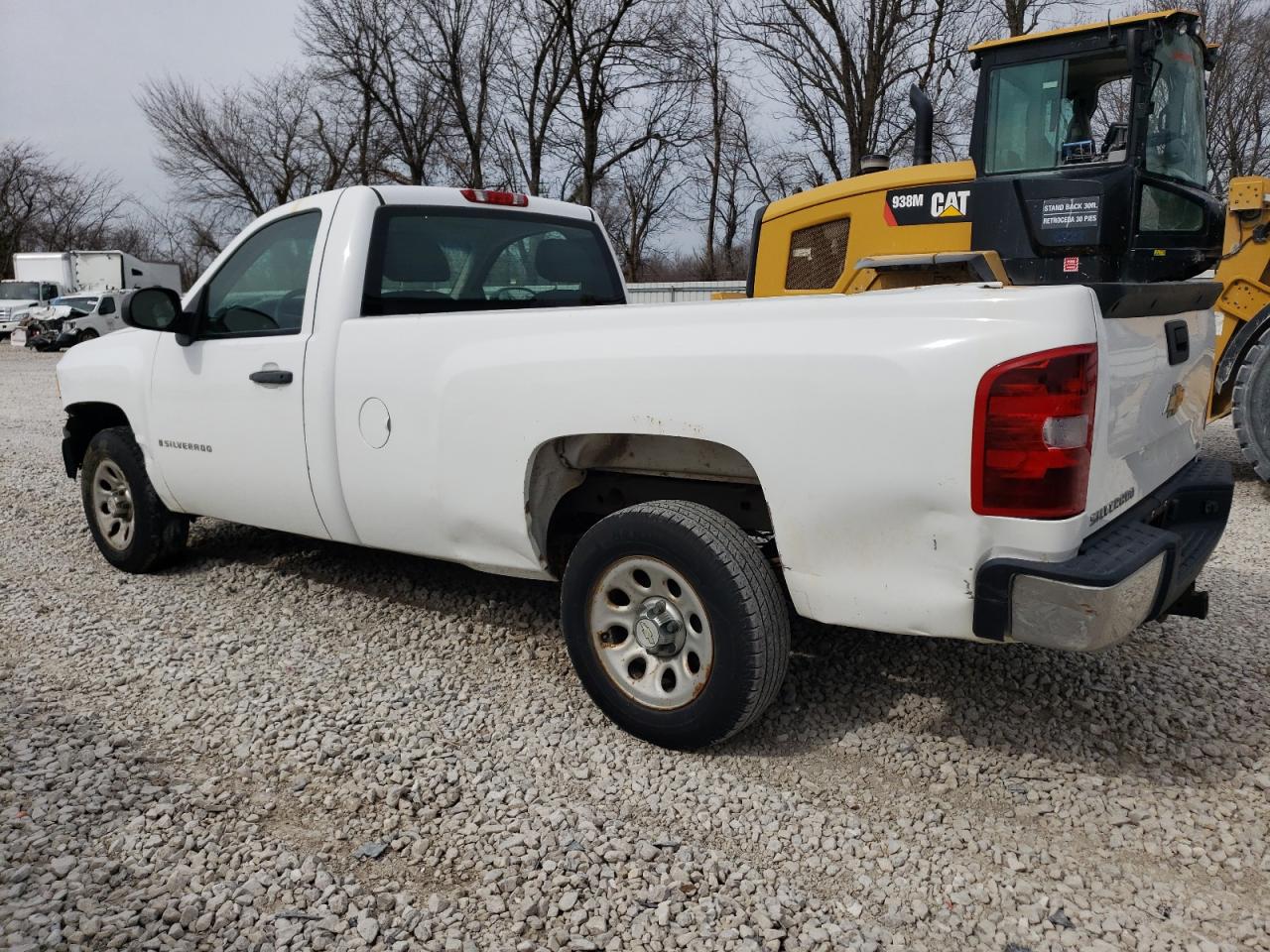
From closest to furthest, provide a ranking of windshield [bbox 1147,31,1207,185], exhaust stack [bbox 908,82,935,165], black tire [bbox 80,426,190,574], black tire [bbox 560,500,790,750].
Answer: black tire [bbox 560,500,790,750] → black tire [bbox 80,426,190,574] → windshield [bbox 1147,31,1207,185] → exhaust stack [bbox 908,82,935,165]

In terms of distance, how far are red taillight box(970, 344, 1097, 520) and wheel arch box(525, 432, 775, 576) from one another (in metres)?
0.87

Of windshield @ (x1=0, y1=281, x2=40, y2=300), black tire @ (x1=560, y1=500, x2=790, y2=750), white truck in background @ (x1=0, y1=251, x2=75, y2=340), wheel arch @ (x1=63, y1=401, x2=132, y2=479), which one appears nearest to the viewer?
black tire @ (x1=560, y1=500, x2=790, y2=750)

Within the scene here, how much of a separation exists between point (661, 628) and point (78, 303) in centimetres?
3039

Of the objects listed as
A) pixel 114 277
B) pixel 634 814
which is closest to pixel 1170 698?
pixel 634 814

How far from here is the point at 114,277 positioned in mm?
33281

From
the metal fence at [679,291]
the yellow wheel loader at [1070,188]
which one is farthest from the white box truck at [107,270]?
the yellow wheel loader at [1070,188]

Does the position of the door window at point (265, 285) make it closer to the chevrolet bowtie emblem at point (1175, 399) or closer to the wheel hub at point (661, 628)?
the wheel hub at point (661, 628)

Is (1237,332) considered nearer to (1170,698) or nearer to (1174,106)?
(1174,106)

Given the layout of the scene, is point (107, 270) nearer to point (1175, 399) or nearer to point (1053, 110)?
point (1053, 110)

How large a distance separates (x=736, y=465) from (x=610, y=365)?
1.77 feet

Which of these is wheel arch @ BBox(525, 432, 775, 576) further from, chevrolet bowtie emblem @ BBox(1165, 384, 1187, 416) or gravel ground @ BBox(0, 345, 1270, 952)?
chevrolet bowtie emblem @ BBox(1165, 384, 1187, 416)

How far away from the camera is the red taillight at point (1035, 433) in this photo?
7.93ft

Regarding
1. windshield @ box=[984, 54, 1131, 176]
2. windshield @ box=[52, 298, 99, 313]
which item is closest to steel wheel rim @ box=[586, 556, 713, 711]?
windshield @ box=[984, 54, 1131, 176]

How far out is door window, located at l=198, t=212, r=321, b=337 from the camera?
4266 mm
